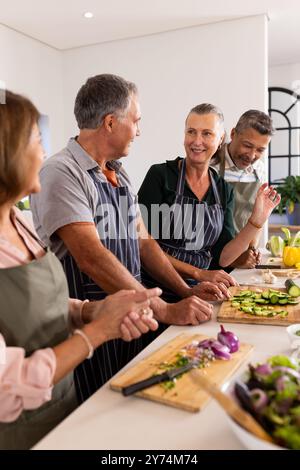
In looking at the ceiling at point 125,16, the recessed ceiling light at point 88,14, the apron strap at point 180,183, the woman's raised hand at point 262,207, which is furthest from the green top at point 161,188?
the recessed ceiling light at point 88,14

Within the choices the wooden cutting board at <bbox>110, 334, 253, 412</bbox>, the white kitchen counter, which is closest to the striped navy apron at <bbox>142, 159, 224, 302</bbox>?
the wooden cutting board at <bbox>110, 334, 253, 412</bbox>

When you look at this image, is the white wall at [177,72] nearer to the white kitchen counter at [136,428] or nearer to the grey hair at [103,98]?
the grey hair at [103,98]

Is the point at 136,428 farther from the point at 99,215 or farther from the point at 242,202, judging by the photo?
the point at 242,202

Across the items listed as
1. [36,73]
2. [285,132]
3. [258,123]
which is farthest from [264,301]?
[285,132]

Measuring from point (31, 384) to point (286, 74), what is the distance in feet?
19.4

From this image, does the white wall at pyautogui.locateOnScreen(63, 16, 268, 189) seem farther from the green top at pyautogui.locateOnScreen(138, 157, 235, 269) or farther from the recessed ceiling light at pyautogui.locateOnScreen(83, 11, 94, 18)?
the green top at pyautogui.locateOnScreen(138, 157, 235, 269)

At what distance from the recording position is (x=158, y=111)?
4879mm

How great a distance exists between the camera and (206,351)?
1080 millimetres

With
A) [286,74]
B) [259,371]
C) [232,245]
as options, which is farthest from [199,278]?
[286,74]

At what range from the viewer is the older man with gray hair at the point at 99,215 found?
4.64 feet

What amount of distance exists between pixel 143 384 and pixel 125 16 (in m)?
4.20

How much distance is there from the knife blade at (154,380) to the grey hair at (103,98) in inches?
37.7

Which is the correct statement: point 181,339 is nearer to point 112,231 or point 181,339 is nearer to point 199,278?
point 112,231
